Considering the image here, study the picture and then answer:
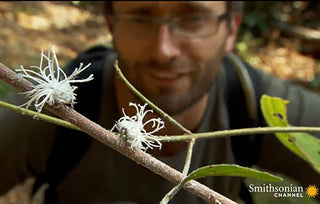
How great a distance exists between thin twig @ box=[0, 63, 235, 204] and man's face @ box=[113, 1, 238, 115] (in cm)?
68

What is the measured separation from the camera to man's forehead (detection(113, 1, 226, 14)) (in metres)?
0.94

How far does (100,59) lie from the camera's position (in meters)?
0.90

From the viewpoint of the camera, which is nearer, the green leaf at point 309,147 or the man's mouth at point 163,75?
the green leaf at point 309,147

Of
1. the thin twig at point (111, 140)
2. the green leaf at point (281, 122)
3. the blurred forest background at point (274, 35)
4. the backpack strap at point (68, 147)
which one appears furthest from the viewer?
the blurred forest background at point (274, 35)

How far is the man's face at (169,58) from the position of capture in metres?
0.89

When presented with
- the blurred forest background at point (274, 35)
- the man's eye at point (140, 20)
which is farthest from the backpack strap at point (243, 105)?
the blurred forest background at point (274, 35)

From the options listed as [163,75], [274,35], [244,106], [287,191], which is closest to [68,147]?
[163,75]


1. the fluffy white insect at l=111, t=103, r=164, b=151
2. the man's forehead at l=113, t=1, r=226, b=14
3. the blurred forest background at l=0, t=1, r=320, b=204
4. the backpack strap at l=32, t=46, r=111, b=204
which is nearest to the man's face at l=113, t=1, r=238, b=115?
the man's forehead at l=113, t=1, r=226, b=14

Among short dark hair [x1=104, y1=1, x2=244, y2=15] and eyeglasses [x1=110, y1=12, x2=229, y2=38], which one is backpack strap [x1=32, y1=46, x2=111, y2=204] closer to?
eyeglasses [x1=110, y1=12, x2=229, y2=38]

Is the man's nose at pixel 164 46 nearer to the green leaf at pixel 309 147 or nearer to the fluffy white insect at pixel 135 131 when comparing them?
the green leaf at pixel 309 147

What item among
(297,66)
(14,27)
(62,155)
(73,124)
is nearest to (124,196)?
(62,155)

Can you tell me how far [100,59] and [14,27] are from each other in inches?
27.3

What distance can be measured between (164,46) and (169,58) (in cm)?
3

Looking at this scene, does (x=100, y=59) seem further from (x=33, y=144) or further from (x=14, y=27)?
(x=14, y=27)
